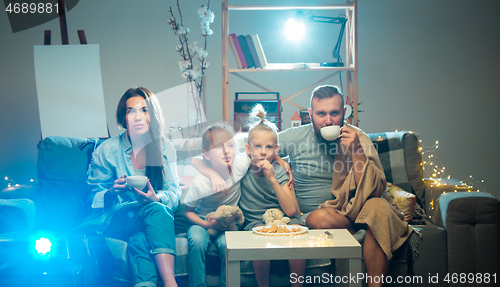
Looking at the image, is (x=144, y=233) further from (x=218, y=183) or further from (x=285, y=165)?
(x=285, y=165)

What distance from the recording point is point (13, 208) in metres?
1.71

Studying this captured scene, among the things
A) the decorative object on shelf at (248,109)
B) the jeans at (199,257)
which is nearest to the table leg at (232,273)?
the jeans at (199,257)

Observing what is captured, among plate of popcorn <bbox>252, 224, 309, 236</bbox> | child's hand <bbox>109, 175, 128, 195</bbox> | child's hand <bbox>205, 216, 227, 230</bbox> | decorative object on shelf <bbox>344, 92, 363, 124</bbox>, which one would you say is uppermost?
decorative object on shelf <bbox>344, 92, 363, 124</bbox>

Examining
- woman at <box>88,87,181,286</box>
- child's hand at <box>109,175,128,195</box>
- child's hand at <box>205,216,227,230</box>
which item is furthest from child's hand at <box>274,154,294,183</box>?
child's hand at <box>109,175,128,195</box>

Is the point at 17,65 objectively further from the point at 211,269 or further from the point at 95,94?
the point at 211,269

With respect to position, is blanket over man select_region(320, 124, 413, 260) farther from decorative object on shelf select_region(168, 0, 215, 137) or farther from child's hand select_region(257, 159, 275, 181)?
decorative object on shelf select_region(168, 0, 215, 137)

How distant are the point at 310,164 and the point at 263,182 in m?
0.28

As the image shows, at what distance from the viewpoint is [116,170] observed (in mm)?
1711

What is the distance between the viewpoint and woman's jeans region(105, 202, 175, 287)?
1449mm

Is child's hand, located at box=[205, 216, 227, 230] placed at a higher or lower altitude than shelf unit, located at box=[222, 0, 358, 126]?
lower

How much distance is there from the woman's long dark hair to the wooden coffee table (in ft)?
1.98

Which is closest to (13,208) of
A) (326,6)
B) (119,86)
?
(119,86)

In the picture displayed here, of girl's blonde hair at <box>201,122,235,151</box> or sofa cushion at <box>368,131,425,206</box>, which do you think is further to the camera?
sofa cushion at <box>368,131,425,206</box>

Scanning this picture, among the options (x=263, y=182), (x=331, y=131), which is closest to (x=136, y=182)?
(x=263, y=182)
